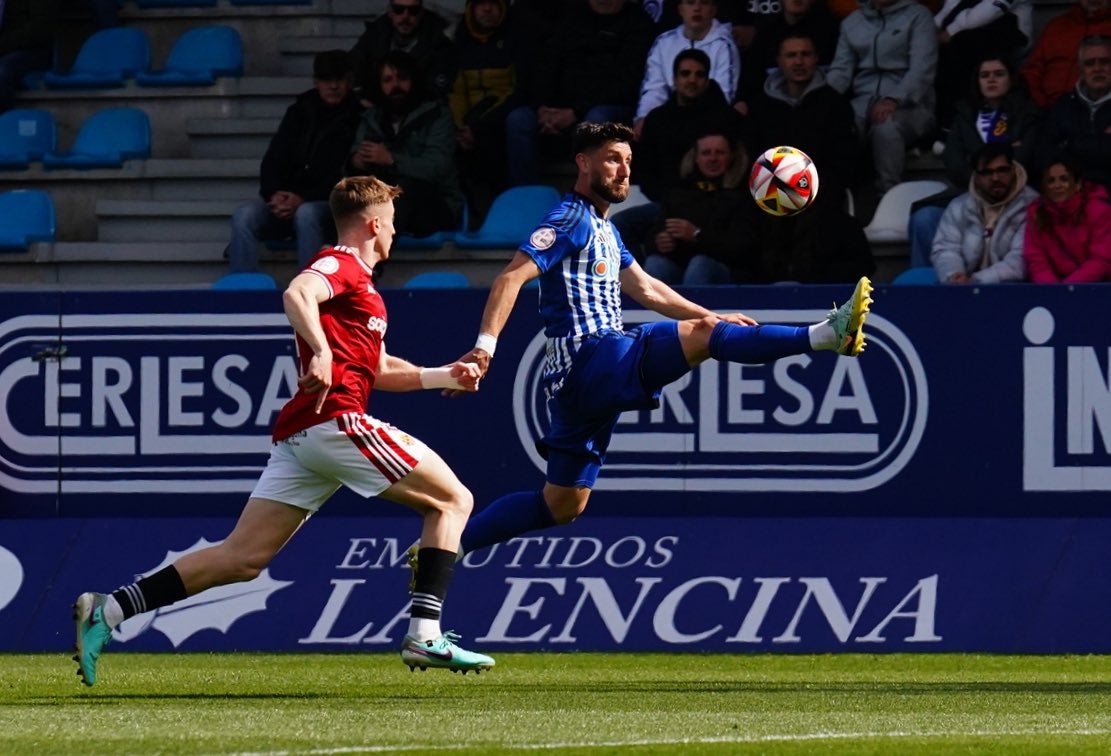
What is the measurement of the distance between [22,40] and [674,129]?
626 centimetres

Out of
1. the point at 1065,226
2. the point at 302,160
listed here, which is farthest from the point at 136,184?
the point at 1065,226

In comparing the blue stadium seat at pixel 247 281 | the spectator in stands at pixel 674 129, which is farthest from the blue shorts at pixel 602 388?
Result: the blue stadium seat at pixel 247 281

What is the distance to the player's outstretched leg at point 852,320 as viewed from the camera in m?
8.01

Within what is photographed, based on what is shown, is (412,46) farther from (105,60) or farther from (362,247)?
(362,247)

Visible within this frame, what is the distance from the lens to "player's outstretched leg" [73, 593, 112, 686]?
25.2 feet

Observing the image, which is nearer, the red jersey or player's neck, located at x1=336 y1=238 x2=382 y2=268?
the red jersey

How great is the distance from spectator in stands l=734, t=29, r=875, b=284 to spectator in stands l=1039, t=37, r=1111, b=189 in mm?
1334

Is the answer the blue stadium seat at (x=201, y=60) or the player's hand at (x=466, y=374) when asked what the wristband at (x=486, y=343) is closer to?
the player's hand at (x=466, y=374)

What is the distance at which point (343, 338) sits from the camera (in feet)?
25.1

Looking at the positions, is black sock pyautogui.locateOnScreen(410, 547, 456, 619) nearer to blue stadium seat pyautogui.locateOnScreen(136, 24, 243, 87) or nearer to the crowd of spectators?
the crowd of spectators

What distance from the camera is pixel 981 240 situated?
12.3 m

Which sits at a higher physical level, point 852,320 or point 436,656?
point 852,320

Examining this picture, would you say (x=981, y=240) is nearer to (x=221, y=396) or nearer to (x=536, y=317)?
(x=536, y=317)

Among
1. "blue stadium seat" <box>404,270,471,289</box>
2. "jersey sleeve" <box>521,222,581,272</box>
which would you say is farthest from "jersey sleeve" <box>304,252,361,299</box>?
"blue stadium seat" <box>404,270,471,289</box>
